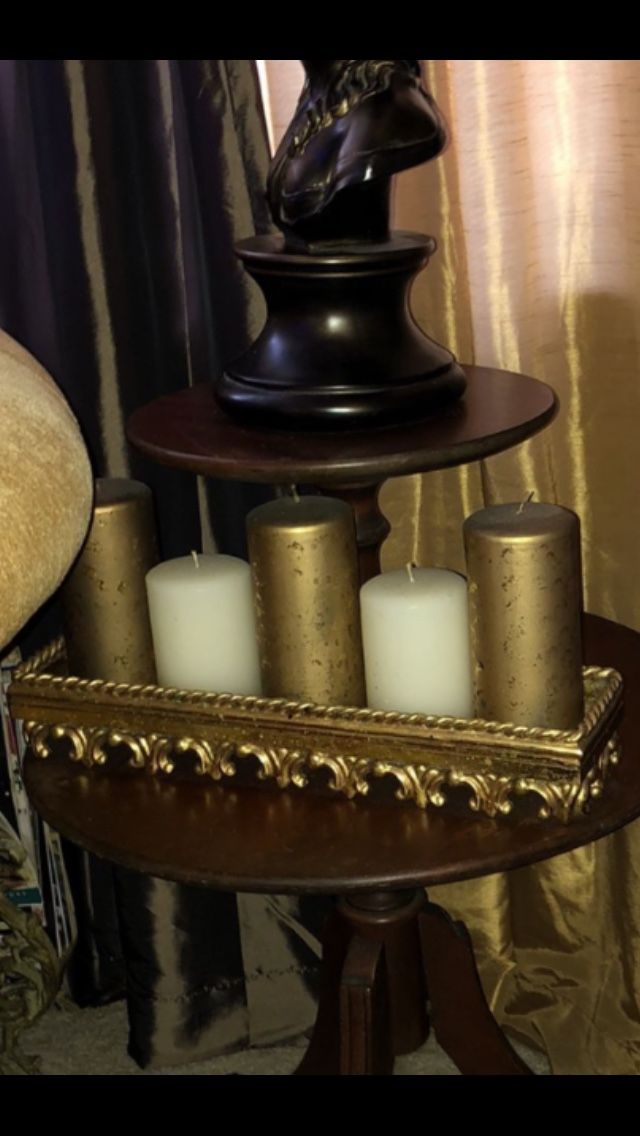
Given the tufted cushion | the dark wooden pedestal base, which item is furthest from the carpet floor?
the tufted cushion

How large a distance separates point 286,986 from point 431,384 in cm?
77

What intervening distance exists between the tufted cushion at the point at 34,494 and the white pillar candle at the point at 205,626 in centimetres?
18

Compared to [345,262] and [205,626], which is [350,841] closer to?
[205,626]

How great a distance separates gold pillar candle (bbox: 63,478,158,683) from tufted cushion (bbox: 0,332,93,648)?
0.60 feet

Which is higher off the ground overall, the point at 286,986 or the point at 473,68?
Answer: the point at 473,68

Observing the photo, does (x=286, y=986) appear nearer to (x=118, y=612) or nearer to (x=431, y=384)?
(x=118, y=612)

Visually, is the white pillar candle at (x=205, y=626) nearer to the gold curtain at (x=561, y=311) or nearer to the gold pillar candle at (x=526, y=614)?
the gold pillar candle at (x=526, y=614)

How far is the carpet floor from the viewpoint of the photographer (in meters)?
1.52

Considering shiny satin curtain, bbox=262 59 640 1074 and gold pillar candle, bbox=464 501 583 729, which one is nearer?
gold pillar candle, bbox=464 501 583 729

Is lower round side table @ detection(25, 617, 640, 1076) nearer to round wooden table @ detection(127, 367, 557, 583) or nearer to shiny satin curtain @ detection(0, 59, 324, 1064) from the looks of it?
round wooden table @ detection(127, 367, 557, 583)

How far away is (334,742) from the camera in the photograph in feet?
3.28

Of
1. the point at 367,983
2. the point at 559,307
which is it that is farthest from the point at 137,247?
the point at 367,983

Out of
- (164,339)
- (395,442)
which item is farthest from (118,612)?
(164,339)

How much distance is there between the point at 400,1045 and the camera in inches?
56.2
